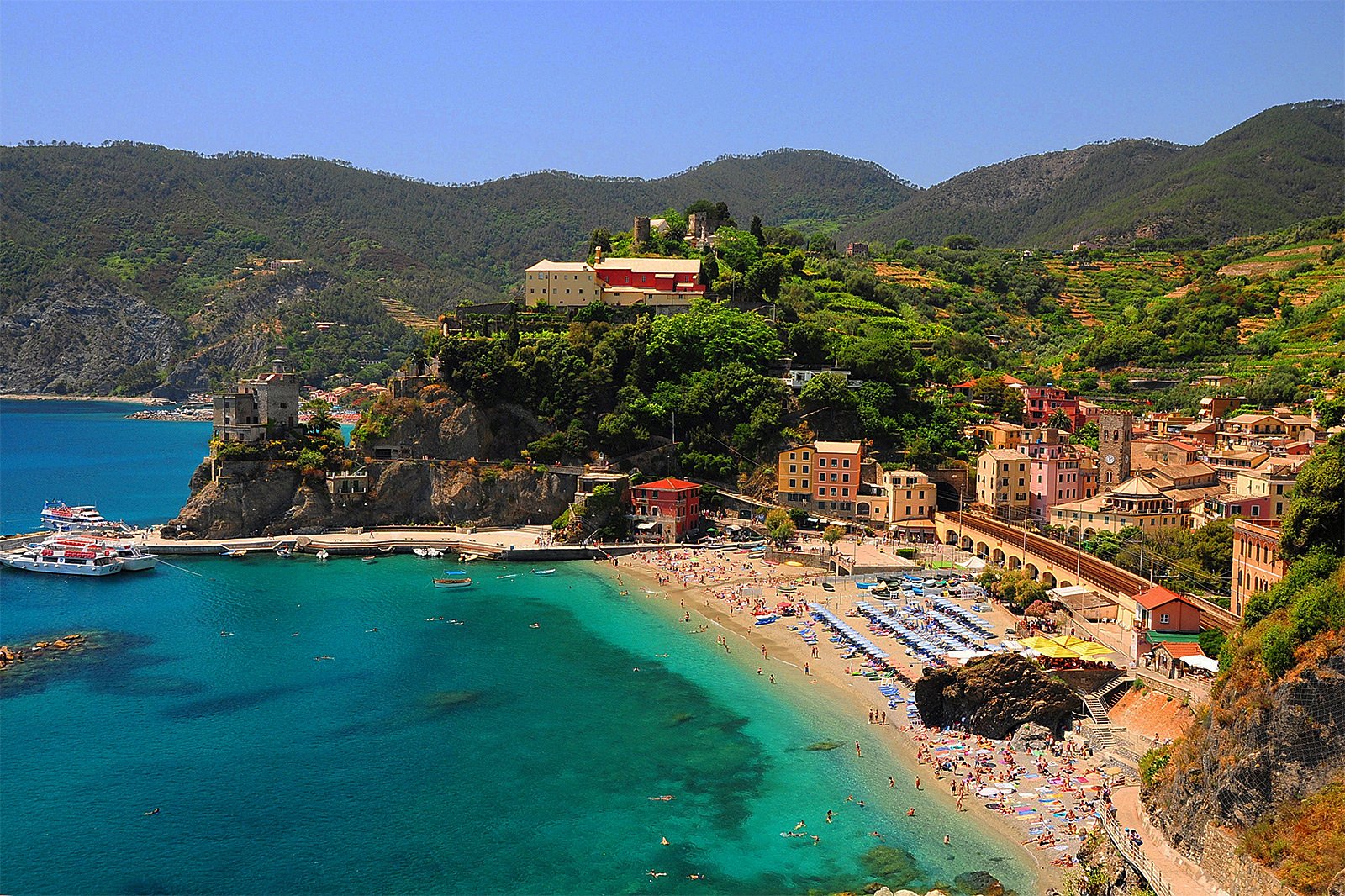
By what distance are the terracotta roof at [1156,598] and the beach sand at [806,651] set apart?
6478mm

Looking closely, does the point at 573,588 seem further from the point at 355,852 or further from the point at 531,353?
the point at 355,852

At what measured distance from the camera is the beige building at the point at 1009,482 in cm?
5131

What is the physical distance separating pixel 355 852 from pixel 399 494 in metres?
38.0

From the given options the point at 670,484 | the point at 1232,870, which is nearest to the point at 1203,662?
the point at 1232,870

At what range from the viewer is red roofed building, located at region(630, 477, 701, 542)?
182 feet

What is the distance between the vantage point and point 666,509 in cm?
5578

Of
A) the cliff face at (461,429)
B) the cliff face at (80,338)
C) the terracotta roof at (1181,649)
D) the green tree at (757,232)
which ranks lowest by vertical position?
the terracotta roof at (1181,649)

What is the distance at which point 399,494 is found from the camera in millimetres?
60562

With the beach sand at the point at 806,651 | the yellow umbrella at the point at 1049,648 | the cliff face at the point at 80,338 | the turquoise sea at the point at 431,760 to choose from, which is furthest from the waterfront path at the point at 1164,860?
the cliff face at the point at 80,338

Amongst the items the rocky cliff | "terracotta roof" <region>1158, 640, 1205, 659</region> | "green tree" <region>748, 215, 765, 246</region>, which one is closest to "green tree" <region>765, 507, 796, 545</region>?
the rocky cliff

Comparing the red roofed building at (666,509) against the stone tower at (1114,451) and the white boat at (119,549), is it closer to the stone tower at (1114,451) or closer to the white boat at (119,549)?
the stone tower at (1114,451)

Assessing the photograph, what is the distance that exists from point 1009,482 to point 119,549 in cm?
4387

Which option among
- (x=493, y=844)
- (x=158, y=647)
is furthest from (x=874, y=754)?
(x=158, y=647)

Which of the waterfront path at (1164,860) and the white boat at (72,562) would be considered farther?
the white boat at (72,562)
